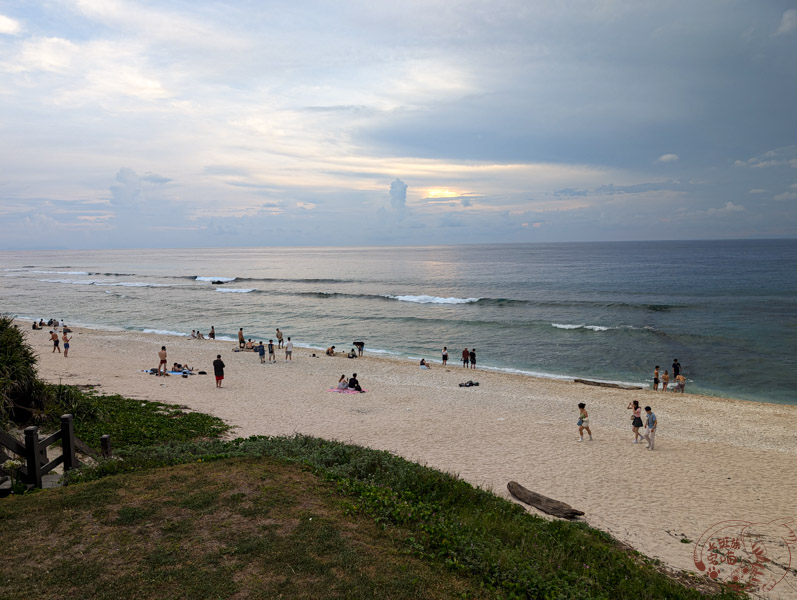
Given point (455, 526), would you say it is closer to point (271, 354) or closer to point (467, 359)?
point (467, 359)

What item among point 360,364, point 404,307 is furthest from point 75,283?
point 360,364

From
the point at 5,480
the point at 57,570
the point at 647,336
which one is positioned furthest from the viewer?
the point at 647,336

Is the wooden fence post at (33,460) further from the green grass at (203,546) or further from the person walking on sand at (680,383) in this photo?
the person walking on sand at (680,383)

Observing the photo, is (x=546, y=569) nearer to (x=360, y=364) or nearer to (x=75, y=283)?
(x=360, y=364)

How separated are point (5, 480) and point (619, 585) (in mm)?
9058

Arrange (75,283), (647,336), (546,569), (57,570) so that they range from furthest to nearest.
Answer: (75,283), (647,336), (546,569), (57,570)

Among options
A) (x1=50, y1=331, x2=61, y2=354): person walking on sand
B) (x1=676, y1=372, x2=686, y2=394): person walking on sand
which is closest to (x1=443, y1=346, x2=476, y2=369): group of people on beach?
(x1=676, y1=372, x2=686, y2=394): person walking on sand

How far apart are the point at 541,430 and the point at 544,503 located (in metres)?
7.09

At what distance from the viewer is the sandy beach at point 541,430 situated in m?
11.2

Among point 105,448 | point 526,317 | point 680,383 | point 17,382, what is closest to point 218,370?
point 17,382

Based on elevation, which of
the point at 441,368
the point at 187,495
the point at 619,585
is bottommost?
the point at 441,368

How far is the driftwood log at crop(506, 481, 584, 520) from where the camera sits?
10.1m

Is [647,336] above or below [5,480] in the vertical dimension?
below

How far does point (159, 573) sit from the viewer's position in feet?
17.7
